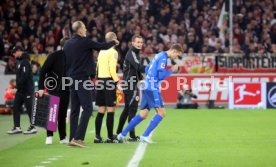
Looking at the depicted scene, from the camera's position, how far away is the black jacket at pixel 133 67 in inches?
580

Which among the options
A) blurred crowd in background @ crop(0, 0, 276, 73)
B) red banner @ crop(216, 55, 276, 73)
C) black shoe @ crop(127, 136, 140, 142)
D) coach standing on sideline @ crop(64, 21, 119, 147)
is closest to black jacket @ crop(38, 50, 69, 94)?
coach standing on sideline @ crop(64, 21, 119, 147)

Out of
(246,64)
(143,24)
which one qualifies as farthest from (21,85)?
(143,24)

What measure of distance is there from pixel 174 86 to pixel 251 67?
10.7 feet

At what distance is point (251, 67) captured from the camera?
29328 millimetres

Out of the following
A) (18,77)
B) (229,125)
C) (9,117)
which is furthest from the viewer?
(9,117)

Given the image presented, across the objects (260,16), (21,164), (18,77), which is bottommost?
(21,164)

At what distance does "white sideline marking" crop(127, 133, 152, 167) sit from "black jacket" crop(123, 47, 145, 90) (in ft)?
4.79

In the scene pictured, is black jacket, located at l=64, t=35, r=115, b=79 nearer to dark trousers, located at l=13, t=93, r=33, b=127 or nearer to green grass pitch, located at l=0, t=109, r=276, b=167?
green grass pitch, located at l=0, t=109, r=276, b=167

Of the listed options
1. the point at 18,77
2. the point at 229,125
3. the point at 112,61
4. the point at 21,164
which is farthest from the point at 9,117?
the point at 21,164

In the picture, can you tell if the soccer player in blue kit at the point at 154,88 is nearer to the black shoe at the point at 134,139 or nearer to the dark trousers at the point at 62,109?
the black shoe at the point at 134,139

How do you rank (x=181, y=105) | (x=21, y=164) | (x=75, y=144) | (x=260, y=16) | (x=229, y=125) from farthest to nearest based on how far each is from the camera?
(x=260, y=16) → (x=181, y=105) → (x=229, y=125) → (x=75, y=144) → (x=21, y=164)

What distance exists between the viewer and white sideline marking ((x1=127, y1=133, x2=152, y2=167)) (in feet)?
35.2

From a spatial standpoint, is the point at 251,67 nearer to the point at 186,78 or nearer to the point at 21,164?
the point at 186,78

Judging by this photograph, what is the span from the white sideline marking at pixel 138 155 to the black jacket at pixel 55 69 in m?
1.88
